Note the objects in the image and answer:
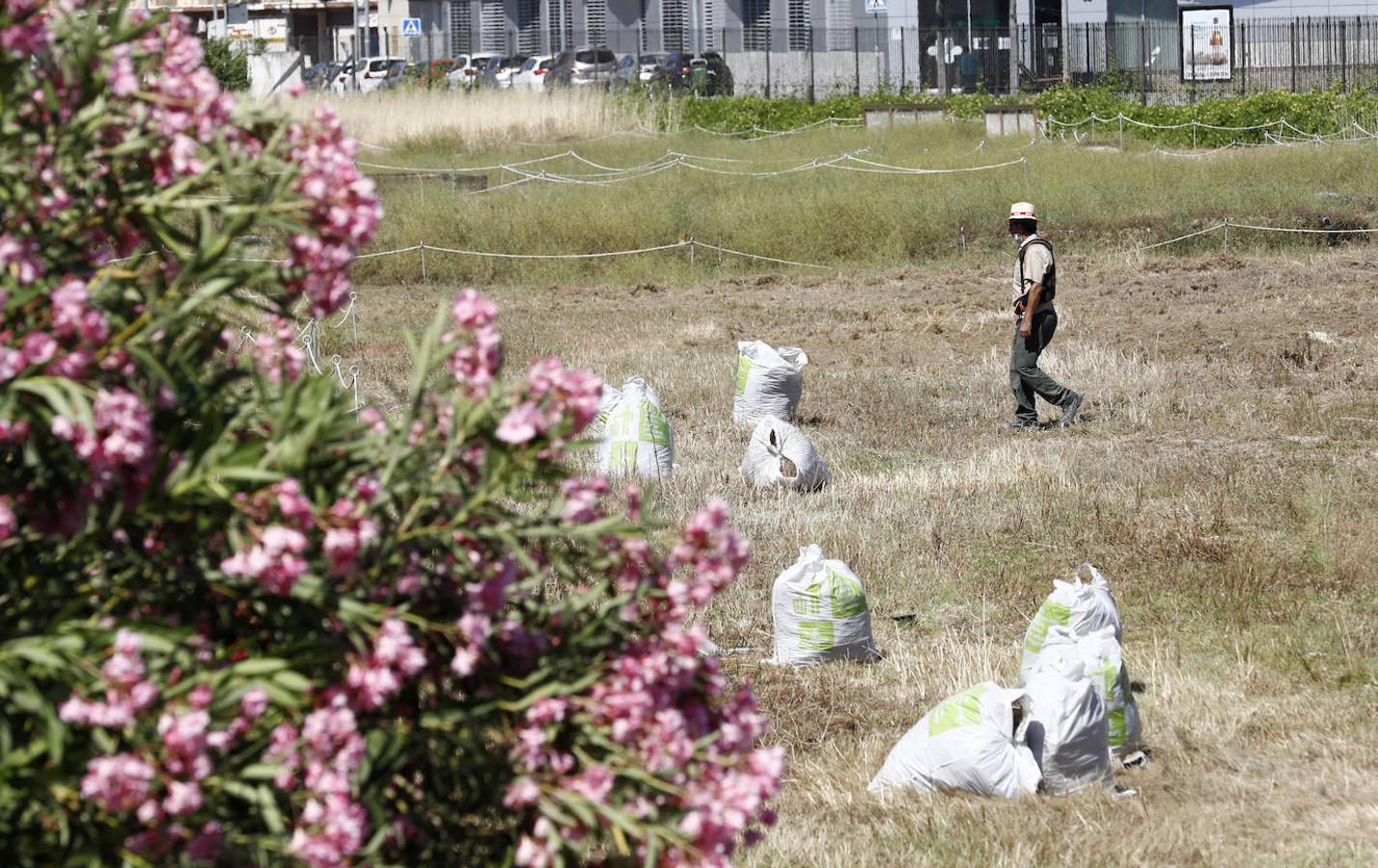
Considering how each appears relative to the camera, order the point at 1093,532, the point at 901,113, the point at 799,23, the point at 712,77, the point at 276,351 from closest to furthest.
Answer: the point at 276,351 < the point at 1093,532 < the point at 901,113 < the point at 712,77 < the point at 799,23

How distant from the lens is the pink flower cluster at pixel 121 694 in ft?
6.53

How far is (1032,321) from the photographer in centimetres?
1125

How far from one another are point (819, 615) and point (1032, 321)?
5.17 meters

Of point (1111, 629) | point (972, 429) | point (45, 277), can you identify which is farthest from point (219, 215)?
point (972, 429)

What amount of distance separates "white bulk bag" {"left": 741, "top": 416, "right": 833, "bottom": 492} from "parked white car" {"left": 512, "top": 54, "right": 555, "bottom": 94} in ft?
129

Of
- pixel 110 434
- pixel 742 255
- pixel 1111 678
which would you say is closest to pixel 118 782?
pixel 110 434

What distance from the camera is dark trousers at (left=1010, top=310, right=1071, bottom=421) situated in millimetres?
11344

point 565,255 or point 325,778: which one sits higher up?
point 565,255

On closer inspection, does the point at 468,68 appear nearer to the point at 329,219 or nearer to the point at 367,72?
the point at 367,72

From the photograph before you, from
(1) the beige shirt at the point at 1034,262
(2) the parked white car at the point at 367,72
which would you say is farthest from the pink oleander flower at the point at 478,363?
(2) the parked white car at the point at 367,72

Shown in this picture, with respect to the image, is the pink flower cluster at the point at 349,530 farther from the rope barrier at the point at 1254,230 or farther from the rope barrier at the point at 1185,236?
the rope barrier at the point at 1185,236

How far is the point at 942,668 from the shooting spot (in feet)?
21.2

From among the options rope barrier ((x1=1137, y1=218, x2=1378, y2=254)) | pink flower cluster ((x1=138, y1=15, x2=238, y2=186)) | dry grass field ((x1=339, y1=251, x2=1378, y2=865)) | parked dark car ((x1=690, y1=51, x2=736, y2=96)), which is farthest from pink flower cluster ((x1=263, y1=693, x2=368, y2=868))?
parked dark car ((x1=690, y1=51, x2=736, y2=96))

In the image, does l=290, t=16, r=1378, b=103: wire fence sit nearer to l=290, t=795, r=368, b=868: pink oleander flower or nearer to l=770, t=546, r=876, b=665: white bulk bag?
l=770, t=546, r=876, b=665: white bulk bag
